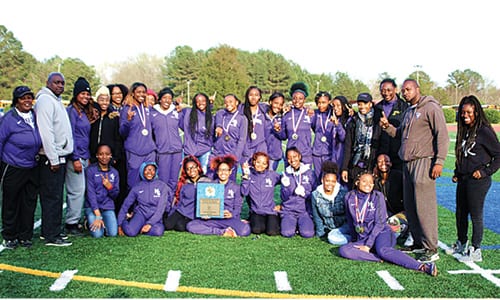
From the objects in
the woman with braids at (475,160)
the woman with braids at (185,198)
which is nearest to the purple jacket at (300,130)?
the woman with braids at (185,198)

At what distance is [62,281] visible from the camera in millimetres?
4551

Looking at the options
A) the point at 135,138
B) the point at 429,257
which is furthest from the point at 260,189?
the point at 429,257

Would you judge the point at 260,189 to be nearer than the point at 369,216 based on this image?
No

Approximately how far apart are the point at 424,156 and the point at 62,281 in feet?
12.8

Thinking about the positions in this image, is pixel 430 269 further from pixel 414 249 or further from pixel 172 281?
pixel 172 281

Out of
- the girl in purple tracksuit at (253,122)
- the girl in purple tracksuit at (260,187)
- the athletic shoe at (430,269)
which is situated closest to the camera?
the athletic shoe at (430,269)

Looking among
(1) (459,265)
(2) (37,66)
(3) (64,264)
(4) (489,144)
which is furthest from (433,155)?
(2) (37,66)

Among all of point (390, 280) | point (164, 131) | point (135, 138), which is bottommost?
point (390, 280)

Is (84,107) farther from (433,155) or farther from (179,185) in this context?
(433,155)

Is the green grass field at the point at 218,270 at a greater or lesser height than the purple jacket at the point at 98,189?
lesser

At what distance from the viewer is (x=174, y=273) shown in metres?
4.80

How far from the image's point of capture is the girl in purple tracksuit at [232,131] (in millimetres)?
7531

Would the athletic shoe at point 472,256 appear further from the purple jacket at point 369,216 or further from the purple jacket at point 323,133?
the purple jacket at point 323,133

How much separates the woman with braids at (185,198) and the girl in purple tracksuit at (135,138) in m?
0.59
